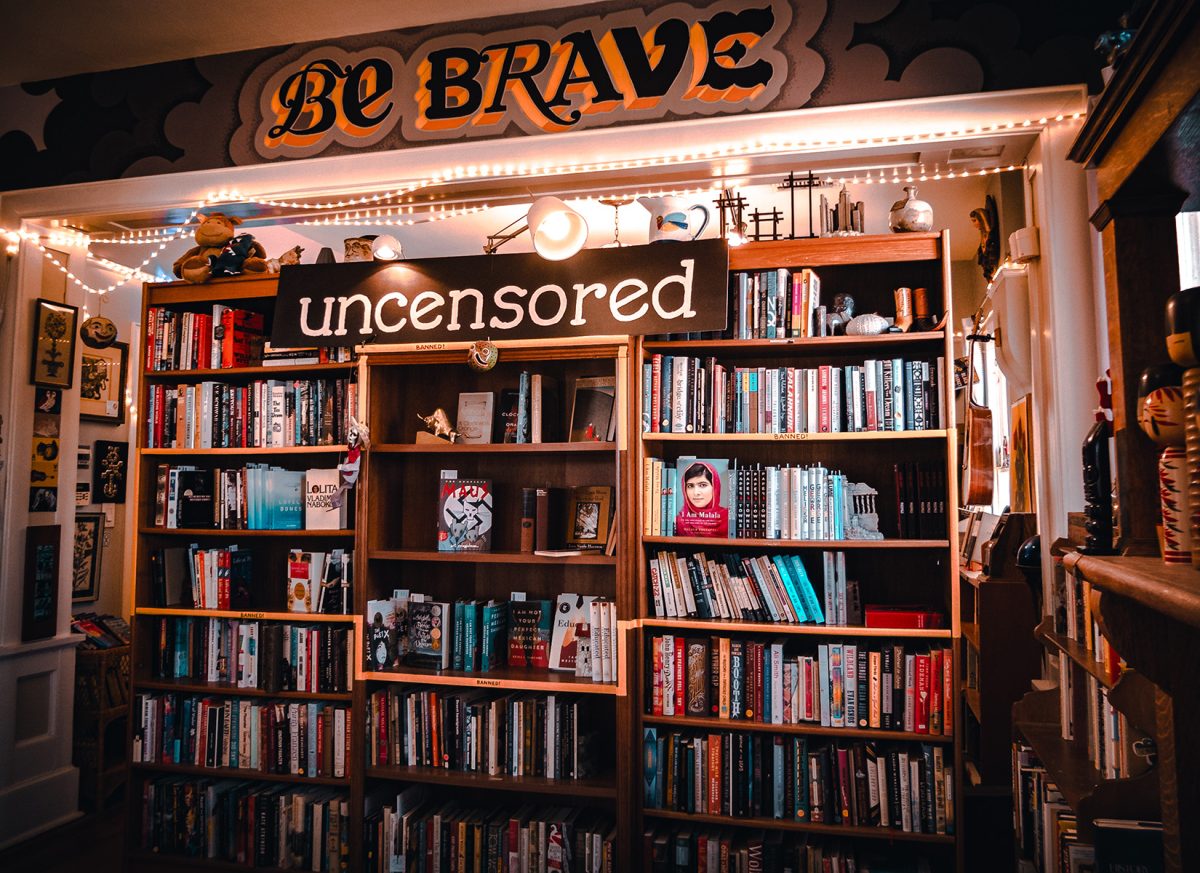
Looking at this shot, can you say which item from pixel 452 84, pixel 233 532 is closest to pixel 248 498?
pixel 233 532

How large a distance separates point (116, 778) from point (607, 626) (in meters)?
2.78

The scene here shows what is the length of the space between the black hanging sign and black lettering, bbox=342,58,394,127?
1.78 ft

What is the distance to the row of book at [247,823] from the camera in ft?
9.77

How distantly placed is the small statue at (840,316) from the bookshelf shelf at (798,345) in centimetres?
5

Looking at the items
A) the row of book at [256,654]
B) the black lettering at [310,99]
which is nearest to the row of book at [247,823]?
the row of book at [256,654]

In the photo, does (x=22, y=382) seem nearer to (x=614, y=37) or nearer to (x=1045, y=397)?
(x=614, y=37)

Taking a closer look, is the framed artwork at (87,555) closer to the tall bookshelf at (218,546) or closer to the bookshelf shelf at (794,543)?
the tall bookshelf at (218,546)

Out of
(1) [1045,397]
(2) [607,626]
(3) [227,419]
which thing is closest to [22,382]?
(3) [227,419]

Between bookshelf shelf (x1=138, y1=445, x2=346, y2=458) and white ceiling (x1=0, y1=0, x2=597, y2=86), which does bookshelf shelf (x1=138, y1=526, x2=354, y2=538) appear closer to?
bookshelf shelf (x1=138, y1=445, x2=346, y2=458)

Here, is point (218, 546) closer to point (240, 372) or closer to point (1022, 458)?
point (240, 372)

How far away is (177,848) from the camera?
3119mm

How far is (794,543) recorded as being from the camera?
2.62 metres

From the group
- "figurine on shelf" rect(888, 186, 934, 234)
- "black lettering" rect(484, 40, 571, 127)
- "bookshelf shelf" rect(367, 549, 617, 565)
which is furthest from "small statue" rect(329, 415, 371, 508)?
"figurine on shelf" rect(888, 186, 934, 234)

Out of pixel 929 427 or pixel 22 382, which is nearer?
pixel 929 427
